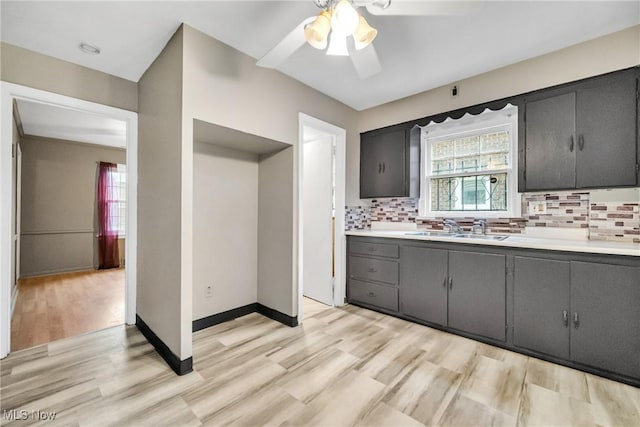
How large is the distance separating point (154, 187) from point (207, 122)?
0.79 metres

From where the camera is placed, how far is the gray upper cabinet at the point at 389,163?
130 inches

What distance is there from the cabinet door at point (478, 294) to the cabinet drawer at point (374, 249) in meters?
0.61

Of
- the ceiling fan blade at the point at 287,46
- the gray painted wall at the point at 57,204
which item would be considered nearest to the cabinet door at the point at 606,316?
the ceiling fan blade at the point at 287,46

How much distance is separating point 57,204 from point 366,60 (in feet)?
20.4

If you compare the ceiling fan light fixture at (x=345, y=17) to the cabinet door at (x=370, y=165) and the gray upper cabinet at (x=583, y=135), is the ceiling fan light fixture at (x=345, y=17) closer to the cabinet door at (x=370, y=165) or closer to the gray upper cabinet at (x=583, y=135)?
the gray upper cabinet at (x=583, y=135)

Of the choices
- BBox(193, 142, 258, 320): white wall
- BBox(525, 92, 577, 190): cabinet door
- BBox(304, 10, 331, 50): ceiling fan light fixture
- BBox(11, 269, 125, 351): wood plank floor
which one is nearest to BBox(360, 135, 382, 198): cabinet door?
BBox(193, 142, 258, 320): white wall

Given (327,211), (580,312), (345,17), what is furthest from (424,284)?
(345,17)

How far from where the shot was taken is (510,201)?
2791 millimetres

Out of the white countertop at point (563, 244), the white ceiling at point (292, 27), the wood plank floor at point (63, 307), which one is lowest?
the wood plank floor at point (63, 307)

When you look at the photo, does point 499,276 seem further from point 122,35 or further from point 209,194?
point 122,35

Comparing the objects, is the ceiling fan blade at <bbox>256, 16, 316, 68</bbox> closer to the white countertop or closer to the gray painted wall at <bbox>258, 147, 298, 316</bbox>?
the gray painted wall at <bbox>258, 147, 298, 316</bbox>

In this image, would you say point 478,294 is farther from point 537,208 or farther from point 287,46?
point 287,46

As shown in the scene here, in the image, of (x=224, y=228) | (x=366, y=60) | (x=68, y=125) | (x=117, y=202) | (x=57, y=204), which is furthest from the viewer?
(x=117, y=202)

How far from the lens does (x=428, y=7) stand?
1.41 meters
